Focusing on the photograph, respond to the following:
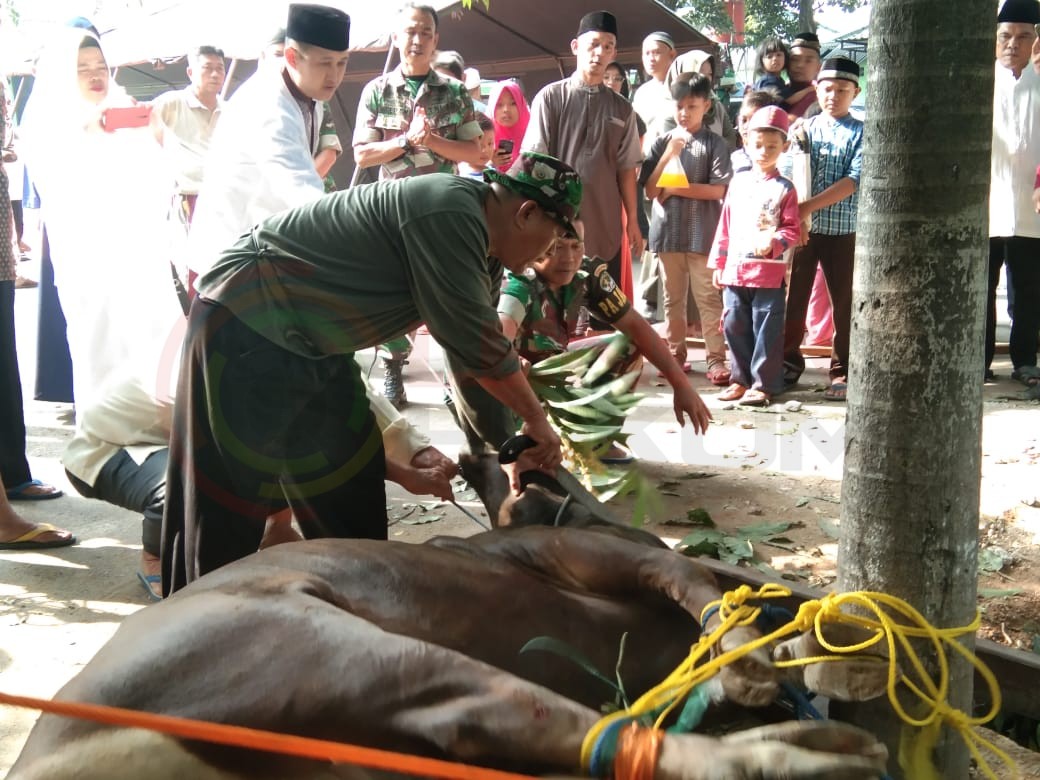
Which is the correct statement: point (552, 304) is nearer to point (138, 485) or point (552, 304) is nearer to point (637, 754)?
point (138, 485)

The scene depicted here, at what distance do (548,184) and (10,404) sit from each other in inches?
132

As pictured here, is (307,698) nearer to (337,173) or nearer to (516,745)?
(516,745)

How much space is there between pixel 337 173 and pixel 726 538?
10.4 meters

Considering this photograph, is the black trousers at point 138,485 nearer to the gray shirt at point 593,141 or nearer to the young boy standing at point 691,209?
the gray shirt at point 593,141

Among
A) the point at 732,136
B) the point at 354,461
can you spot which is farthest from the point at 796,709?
the point at 732,136

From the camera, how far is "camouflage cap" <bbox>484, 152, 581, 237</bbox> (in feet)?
9.89

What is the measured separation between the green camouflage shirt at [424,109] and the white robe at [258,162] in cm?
189

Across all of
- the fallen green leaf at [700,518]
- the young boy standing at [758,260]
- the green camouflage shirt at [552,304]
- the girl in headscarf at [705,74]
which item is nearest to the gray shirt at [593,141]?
the girl in headscarf at [705,74]

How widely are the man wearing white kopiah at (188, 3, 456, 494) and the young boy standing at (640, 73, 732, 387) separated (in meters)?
3.86

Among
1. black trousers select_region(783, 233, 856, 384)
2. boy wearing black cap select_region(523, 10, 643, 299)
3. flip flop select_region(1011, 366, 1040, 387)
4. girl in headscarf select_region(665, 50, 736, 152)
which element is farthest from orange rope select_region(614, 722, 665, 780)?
girl in headscarf select_region(665, 50, 736, 152)

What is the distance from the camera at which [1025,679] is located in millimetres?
2531

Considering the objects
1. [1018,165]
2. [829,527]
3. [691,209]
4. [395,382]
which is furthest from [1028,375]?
[395,382]

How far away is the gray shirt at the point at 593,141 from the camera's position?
7.46 metres

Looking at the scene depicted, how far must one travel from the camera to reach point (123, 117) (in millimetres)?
5637
